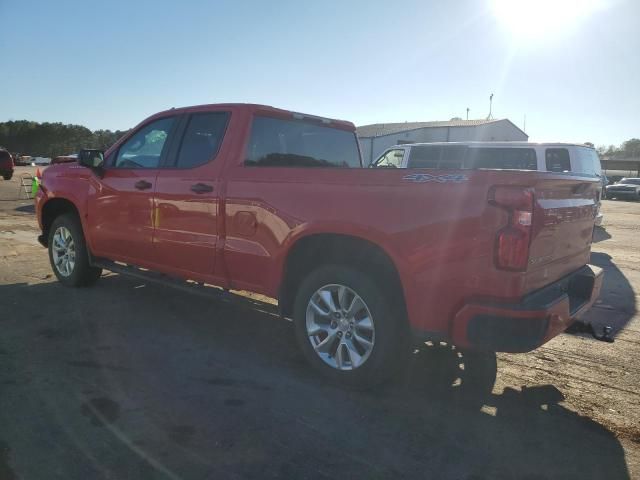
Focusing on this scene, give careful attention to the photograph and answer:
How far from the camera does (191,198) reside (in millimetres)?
4391

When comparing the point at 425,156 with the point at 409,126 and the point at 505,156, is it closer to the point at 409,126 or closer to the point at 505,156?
the point at 505,156

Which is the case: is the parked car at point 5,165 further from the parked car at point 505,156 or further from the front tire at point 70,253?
the front tire at point 70,253

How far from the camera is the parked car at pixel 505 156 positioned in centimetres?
944

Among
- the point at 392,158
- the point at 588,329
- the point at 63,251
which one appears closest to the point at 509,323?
the point at 588,329

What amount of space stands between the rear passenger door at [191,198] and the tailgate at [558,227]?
8.12 ft

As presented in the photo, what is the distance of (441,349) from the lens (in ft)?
14.3

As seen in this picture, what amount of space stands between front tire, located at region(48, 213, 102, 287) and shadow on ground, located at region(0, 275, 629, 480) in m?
1.22

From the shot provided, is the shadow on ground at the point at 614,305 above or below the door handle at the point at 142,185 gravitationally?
below

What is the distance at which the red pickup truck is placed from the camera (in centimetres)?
284

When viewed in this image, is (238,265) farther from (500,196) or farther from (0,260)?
(0,260)

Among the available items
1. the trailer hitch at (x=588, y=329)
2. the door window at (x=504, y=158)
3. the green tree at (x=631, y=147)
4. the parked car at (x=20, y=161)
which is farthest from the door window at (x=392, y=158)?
the green tree at (x=631, y=147)

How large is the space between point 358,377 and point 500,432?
96cm

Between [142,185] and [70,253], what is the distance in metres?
1.73

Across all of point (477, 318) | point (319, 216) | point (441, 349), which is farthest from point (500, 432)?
point (319, 216)
